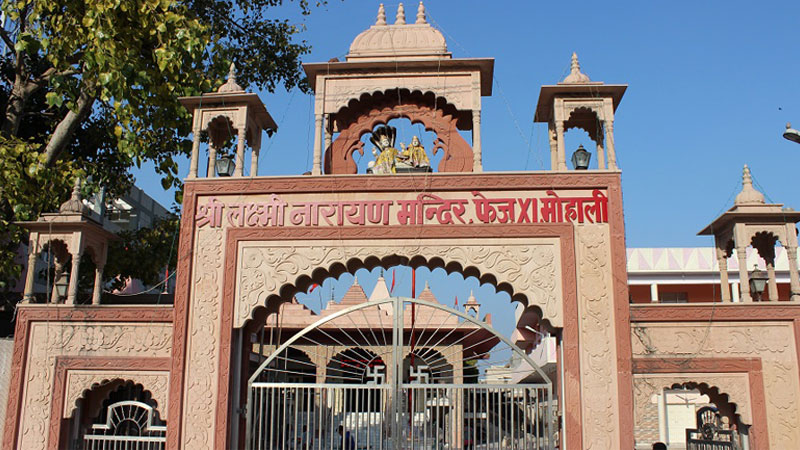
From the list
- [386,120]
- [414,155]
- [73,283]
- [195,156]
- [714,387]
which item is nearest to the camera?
[714,387]

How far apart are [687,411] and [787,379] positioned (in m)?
11.7

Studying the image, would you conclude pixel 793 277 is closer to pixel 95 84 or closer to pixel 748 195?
pixel 748 195

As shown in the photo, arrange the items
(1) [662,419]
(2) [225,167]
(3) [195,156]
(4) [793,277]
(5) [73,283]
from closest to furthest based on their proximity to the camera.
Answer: (4) [793,277] → (5) [73,283] → (3) [195,156] → (2) [225,167] → (1) [662,419]

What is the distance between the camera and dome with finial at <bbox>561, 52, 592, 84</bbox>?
8984 mm

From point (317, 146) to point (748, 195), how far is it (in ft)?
17.8

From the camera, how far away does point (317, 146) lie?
9305 millimetres

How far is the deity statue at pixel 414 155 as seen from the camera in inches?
386

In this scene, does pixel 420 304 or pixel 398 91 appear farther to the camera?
pixel 398 91

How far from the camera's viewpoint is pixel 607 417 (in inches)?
310

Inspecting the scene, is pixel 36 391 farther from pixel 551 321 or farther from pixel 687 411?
pixel 687 411

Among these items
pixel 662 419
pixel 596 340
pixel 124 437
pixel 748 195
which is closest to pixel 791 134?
pixel 748 195

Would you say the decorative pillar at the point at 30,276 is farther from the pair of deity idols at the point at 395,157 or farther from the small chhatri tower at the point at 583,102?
the small chhatri tower at the point at 583,102

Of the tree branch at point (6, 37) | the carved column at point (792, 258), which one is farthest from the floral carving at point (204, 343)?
the carved column at point (792, 258)

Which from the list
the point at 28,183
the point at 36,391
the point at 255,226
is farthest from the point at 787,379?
the point at 28,183
